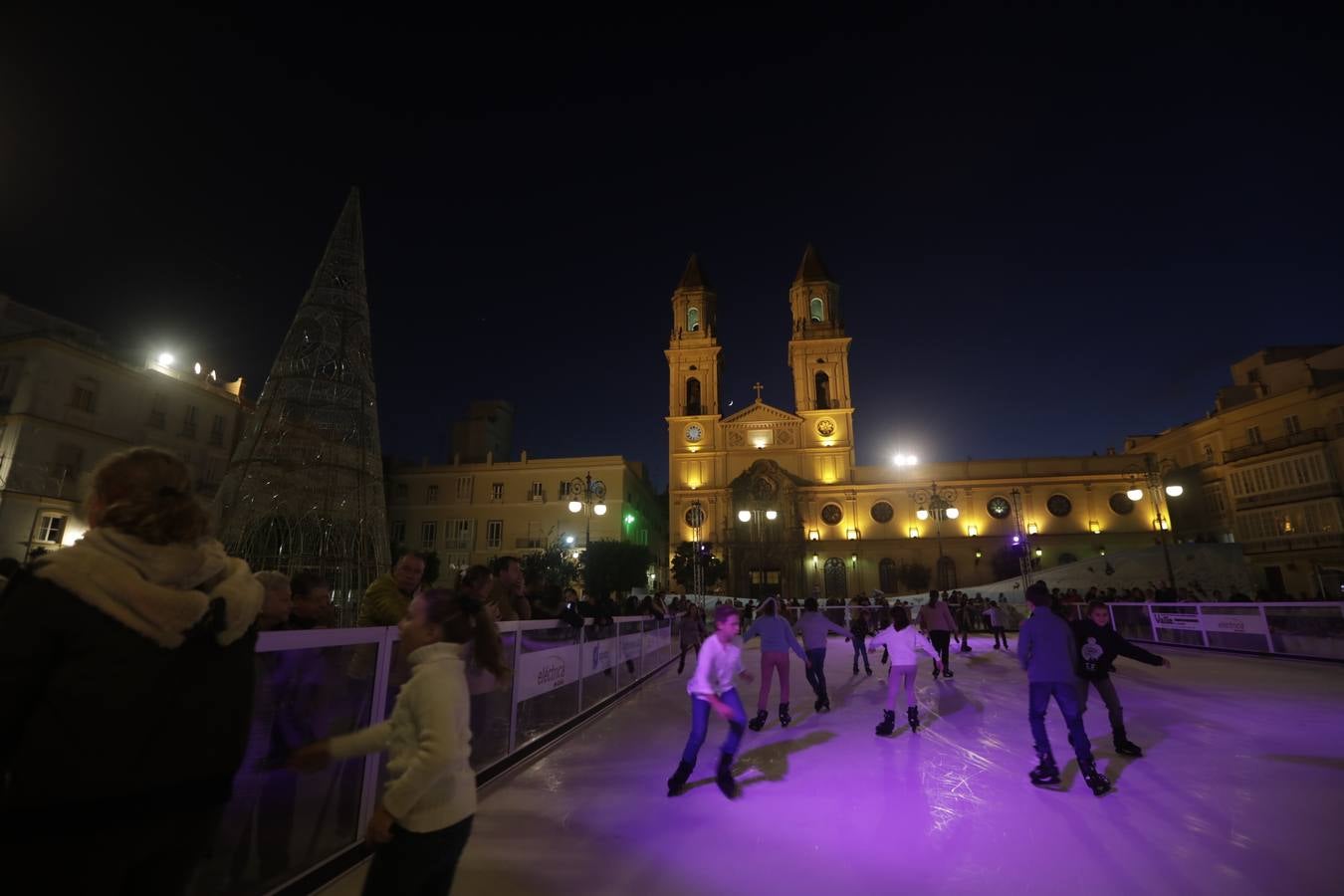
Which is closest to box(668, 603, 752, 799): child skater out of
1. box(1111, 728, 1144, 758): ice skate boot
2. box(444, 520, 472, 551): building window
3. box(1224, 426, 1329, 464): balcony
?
box(1111, 728, 1144, 758): ice skate boot

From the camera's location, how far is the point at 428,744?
7.02ft

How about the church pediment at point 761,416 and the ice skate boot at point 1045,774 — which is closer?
the ice skate boot at point 1045,774

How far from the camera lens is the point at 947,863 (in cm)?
381

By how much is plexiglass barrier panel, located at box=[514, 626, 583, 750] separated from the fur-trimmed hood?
15.5 feet

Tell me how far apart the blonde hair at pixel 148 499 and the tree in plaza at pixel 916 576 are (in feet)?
151

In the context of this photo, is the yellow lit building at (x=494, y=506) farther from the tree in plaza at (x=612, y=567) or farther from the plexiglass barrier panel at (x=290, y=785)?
the plexiglass barrier panel at (x=290, y=785)

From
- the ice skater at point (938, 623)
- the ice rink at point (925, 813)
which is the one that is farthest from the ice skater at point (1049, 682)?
the ice skater at point (938, 623)

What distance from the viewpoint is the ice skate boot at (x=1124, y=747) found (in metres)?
6.24

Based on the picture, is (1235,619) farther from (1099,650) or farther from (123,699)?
(123,699)

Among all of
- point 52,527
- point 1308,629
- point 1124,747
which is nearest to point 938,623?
point 1124,747

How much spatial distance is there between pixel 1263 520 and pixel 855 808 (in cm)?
4333

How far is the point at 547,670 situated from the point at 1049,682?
5223 mm

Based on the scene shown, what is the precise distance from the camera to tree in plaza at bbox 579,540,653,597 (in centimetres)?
3698

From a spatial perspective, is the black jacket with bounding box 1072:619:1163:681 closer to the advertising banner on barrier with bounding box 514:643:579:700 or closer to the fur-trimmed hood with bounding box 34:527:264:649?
the advertising banner on barrier with bounding box 514:643:579:700
